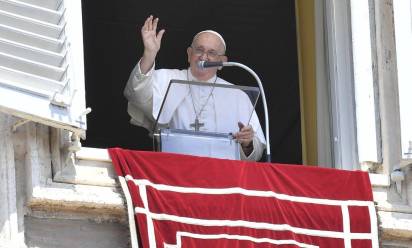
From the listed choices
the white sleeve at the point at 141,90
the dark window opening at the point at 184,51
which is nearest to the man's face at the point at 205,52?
the white sleeve at the point at 141,90

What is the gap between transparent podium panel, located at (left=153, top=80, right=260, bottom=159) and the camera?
368 inches

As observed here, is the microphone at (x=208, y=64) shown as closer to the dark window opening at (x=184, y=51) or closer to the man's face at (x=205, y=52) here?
the man's face at (x=205, y=52)

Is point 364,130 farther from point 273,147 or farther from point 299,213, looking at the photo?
point 273,147

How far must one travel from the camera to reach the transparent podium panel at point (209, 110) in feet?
30.7

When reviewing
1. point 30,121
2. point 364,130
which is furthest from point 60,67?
point 364,130

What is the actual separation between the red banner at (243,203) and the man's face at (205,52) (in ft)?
3.29

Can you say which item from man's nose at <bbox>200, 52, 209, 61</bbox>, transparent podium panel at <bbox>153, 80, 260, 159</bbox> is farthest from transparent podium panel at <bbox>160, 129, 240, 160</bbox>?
man's nose at <bbox>200, 52, 209, 61</bbox>

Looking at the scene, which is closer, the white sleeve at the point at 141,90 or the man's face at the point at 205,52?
the white sleeve at the point at 141,90

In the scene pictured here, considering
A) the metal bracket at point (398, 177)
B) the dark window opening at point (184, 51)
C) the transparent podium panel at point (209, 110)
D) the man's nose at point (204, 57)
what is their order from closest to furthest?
the metal bracket at point (398, 177) → the transparent podium panel at point (209, 110) → the man's nose at point (204, 57) → the dark window opening at point (184, 51)

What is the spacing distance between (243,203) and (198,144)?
49 cm

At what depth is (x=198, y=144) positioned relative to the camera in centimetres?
927

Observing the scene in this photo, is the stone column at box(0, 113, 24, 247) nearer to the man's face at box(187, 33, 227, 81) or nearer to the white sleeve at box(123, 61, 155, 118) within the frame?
the white sleeve at box(123, 61, 155, 118)

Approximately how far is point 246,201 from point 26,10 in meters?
1.13

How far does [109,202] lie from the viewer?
28.5ft
